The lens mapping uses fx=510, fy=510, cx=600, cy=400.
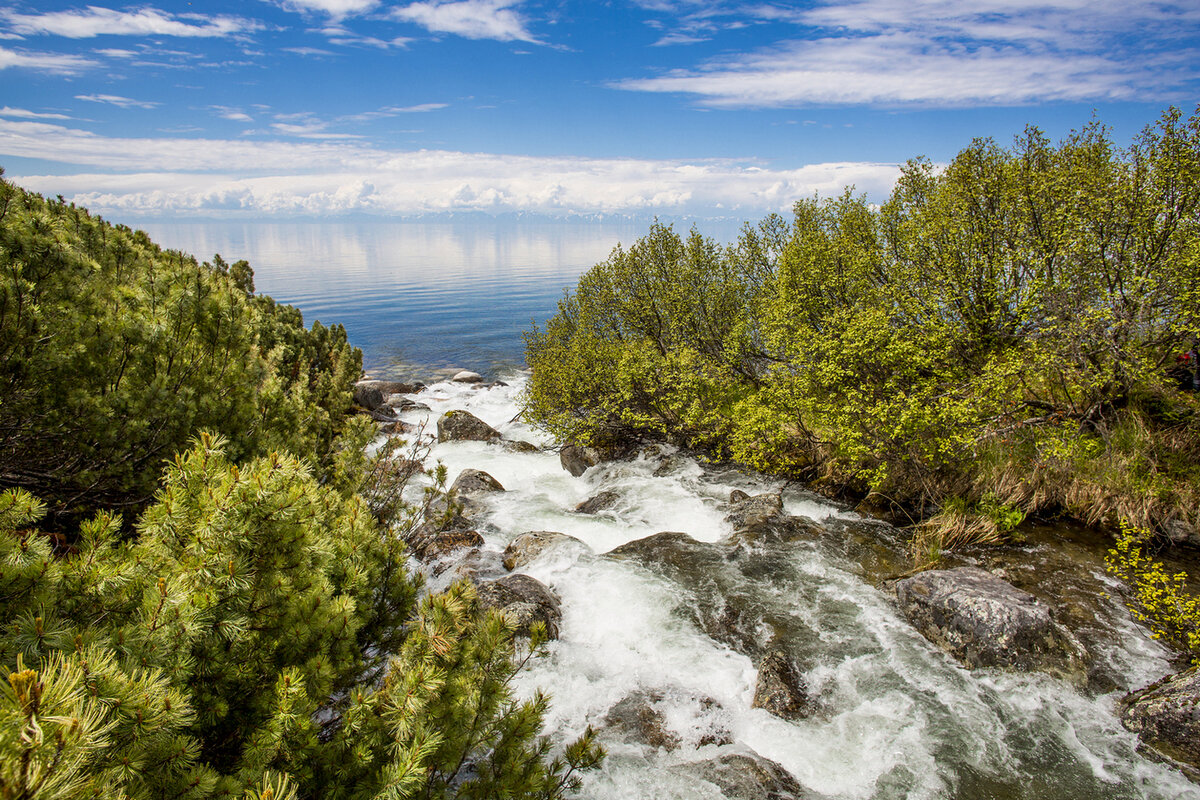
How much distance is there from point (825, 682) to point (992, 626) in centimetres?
340

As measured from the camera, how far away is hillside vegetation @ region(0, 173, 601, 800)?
2777 mm

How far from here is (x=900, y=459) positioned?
47.2ft

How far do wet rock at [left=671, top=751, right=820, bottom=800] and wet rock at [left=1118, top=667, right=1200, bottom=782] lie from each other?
5317mm

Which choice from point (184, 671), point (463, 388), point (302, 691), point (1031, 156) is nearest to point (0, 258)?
point (184, 671)

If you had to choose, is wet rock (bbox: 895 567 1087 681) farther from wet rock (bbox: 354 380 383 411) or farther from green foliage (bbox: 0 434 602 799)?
wet rock (bbox: 354 380 383 411)

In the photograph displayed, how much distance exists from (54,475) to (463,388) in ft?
105

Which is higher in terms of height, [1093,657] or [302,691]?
[302,691]

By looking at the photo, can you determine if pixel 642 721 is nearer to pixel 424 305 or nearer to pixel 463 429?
pixel 463 429

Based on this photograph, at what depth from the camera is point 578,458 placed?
21.5 meters

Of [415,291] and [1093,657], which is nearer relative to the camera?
[1093,657]

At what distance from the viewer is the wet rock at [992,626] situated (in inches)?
366

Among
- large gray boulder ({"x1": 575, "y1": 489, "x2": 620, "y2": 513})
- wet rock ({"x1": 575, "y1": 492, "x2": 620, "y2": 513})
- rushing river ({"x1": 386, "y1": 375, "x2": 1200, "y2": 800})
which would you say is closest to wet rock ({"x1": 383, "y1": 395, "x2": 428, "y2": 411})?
large gray boulder ({"x1": 575, "y1": 489, "x2": 620, "y2": 513})

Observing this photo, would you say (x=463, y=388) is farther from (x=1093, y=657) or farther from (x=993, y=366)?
(x=1093, y=657)

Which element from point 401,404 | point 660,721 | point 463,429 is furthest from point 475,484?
point 401,404
